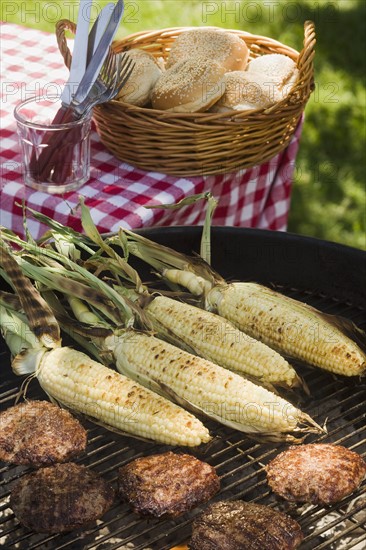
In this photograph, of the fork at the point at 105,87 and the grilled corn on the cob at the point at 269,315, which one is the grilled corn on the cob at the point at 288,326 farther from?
the fork at the point at 105,87

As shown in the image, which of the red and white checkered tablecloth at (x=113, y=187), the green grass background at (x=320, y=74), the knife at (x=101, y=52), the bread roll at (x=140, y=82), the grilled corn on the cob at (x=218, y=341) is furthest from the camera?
the green grass background at (x=320, y=74)

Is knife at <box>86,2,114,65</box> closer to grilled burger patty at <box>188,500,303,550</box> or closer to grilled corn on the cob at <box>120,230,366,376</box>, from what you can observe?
grilled corn on the cob at <box>120,230,366,376</box>

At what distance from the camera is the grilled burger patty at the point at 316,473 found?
78.9 inches

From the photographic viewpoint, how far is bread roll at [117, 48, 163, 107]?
10.3 ft

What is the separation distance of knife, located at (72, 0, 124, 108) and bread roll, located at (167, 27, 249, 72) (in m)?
0.44

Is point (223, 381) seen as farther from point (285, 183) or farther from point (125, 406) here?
point (285, 183)

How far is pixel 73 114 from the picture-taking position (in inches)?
118

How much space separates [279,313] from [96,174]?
1.14m

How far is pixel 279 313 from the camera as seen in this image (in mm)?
2488

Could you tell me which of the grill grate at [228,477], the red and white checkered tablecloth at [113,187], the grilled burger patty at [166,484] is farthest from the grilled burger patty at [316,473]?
the red and white checkered tablecloth at [113,187]

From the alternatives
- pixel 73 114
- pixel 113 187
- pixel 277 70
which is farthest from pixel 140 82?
pixel 277 70

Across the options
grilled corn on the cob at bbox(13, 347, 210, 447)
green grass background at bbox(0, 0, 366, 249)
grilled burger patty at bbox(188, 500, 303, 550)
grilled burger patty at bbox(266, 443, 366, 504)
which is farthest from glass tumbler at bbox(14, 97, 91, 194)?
green grass background at bbox(0, 0, 366, 249)

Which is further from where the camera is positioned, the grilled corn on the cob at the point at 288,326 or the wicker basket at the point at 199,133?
the wicker basket at the point at 199,133

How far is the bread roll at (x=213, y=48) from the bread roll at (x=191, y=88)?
0.16 metres
